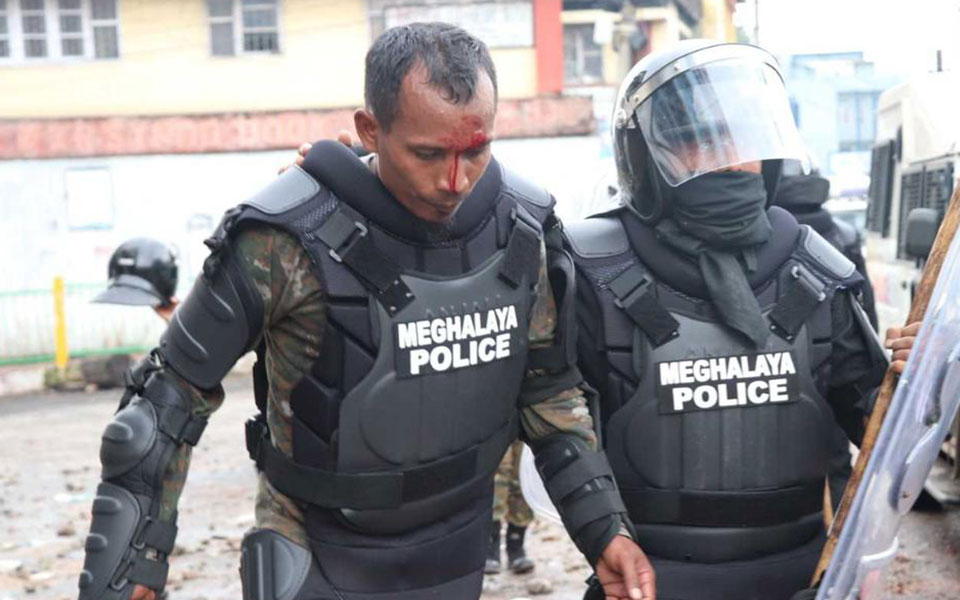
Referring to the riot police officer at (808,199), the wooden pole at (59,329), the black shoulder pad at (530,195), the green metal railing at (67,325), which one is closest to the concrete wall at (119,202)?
the green metal railing at (67,325)

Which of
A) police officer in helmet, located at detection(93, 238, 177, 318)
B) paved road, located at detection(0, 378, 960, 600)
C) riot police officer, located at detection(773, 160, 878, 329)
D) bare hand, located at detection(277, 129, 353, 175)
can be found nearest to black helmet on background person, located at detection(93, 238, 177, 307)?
police officer in helmet, located at detection(93, 238, 177, 318)

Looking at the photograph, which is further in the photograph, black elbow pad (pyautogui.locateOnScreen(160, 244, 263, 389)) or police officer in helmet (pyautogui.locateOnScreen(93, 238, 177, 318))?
police officer in helmet (pyautogui.locateOnScreen(93, 238, 177, 318))

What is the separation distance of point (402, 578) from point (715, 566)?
71 centimetres

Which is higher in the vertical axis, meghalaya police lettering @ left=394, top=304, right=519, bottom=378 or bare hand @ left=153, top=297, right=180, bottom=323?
meghalaya police lettering @ left=394, top=304, right=519, bottom=378

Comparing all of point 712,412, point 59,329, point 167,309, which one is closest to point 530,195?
point 712,412

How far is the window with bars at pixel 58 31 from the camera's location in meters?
24.3

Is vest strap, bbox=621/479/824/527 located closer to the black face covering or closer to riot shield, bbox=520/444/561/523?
the black face covering

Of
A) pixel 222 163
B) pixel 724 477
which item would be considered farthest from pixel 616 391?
pixel 222 163

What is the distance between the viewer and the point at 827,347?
119 inches

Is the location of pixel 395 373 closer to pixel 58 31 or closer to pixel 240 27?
pixel 240 27

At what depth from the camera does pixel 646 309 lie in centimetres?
300

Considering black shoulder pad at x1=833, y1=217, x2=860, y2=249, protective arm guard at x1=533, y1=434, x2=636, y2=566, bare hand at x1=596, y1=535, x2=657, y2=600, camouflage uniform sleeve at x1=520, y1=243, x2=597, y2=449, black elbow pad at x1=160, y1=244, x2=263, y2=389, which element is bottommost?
bare hand at x1=596, y1=535, x2=657, y2=600

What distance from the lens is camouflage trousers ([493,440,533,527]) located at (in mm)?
6086

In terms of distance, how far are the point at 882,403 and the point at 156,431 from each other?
142cm
